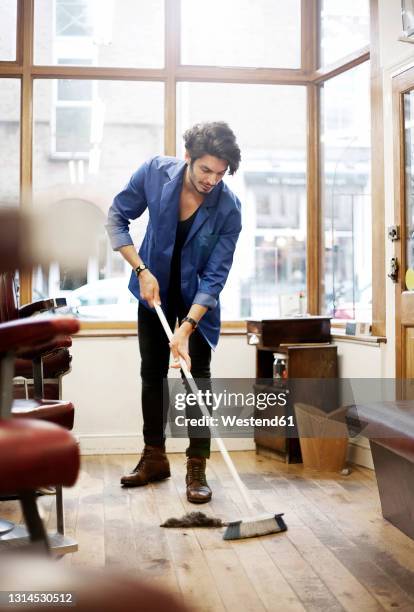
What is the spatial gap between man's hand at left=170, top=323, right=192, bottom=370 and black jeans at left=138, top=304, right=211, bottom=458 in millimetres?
221

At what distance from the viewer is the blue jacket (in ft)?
9.58

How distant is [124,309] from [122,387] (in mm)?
448

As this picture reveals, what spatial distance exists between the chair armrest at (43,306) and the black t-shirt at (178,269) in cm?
47

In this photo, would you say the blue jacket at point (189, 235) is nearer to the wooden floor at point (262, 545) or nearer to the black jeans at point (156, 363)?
the black jeans at point (156, 363)

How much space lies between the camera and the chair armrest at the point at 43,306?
2770mm

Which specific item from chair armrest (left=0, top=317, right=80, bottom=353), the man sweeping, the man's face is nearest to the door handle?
the man sweeping

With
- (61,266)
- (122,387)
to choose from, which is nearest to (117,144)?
(122,387)

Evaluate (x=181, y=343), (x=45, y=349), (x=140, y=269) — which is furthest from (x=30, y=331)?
(x=140, y=269)

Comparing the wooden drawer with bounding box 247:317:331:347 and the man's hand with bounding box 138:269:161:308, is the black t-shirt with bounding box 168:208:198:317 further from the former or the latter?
the wooden drawer with bounding box 247:317:331:347

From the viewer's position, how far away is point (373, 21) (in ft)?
11.7

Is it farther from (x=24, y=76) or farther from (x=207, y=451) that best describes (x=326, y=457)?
(x=24, y=76)

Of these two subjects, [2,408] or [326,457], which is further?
[326,457]

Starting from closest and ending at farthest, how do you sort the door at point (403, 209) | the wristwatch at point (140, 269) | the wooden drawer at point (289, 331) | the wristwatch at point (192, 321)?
1. the wristwatch at point (192, 321)
2. the wristwatch at point (140, 269)
3. the door at point (403, 209)
4. the wooden drawer at point (289, 331)

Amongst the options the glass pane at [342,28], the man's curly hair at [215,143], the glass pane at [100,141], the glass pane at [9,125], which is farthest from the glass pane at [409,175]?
the glass pane at [9,125]
